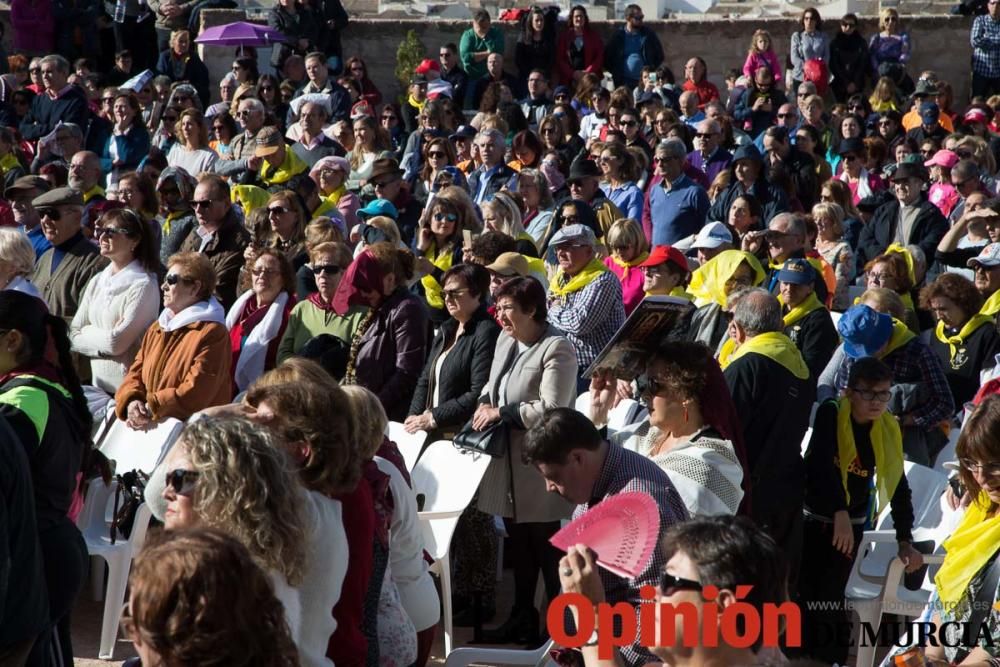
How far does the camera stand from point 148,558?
2.58 metres

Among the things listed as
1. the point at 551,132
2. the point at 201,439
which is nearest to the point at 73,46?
the point at 551,132

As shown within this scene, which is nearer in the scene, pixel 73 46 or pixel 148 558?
pixel 148 558

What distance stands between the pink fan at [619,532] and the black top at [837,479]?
7.88ft

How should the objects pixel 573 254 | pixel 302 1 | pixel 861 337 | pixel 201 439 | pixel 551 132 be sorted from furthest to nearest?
pixel 302 1 < pixel 551 132 < pixel 573 254 < pixel 861 337 < pixel 201 439

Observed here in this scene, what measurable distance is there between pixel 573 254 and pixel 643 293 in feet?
2.29

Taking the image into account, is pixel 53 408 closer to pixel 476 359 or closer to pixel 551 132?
pixel 476 359

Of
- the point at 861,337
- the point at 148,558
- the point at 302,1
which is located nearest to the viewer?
the point at 148,558

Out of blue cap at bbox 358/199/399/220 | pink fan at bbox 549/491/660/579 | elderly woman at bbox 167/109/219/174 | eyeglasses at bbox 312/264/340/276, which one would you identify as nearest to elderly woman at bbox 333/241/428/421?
eyeglasses at bbox 312/264/340/276

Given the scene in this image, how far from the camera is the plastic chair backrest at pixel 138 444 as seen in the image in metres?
6.50

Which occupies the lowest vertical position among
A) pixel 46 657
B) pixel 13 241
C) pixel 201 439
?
pixel 46 657

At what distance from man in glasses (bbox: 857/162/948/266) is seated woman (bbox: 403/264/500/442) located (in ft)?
14.9

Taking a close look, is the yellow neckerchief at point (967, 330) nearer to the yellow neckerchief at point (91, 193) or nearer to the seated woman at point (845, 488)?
the seated woman at point (845, 488)

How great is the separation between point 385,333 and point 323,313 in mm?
456

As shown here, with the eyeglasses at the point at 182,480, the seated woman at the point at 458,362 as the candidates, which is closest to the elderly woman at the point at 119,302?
the seated woman at the point at 458,362
